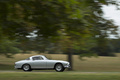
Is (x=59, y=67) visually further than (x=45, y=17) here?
Yes

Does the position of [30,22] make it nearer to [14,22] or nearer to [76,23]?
[14,22]

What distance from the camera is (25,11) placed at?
8.06 m

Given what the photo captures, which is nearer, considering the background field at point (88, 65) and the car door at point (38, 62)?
the car door at point (38, 62)

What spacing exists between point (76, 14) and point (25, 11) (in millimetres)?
1665

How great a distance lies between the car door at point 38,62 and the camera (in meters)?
20.7

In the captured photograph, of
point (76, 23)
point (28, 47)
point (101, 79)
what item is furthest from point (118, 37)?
point (76, 23)

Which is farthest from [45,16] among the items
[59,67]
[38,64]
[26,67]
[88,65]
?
[88,65]

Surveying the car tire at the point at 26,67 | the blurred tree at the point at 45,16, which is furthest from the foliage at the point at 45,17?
the car tire at the point at 26,67

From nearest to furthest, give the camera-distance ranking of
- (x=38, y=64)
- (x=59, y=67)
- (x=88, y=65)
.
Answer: (x=59, y=67) < (x=38, y=64) < (x=88, y=65)

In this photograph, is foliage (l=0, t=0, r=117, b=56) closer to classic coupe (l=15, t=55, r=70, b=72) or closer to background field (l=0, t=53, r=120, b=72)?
classic coupe (l=15, t=55, r=70, b=72)

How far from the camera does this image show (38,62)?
20.9 meters

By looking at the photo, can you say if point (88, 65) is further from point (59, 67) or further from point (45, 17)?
point (45, 17)

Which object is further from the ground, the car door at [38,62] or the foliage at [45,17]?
the foliage at [45,17]

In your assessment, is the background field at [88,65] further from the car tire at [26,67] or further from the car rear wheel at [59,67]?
the car tire at [26,67]
